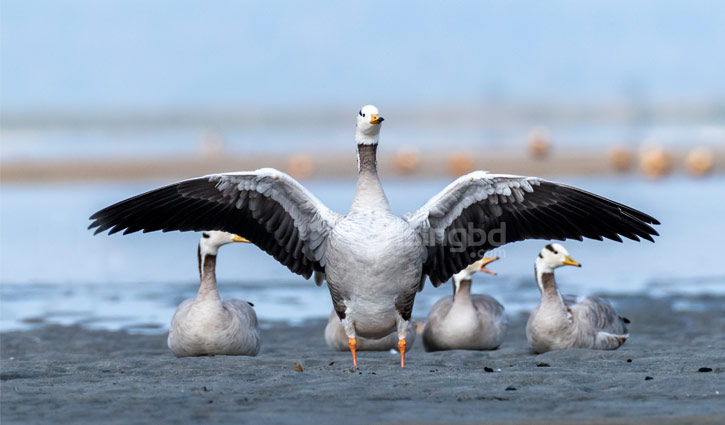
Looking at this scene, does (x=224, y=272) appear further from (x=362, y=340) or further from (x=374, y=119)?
(x=374, y=119)

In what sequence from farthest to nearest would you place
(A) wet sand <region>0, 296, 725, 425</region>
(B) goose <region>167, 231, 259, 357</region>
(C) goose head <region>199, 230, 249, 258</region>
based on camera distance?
1. (C) goose head <region>199, 230, 249, 258</region>
2. (B) goose <region>167, 231, 259, 357</region>
3. (A) wet sand <region>0, 296, 725, 425</region>

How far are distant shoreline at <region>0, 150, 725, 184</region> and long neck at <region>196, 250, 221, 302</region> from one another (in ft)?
81.0

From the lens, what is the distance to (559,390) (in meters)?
7.11

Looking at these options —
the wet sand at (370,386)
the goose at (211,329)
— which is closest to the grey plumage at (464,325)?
the wet sand at (370,386)

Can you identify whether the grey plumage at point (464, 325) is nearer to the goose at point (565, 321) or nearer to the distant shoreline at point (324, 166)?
the goose at point (565, 321)

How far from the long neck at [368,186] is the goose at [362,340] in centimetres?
191

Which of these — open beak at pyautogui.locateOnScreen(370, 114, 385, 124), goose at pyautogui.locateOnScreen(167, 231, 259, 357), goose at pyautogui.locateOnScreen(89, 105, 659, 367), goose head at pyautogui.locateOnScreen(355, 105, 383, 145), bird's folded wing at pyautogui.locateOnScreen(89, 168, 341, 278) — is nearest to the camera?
goose at pyautogui.locateOnScreen(89, 105, 659, 367)

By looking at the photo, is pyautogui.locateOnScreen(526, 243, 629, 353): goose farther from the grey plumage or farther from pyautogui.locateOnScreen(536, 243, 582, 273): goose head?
the grey plumage

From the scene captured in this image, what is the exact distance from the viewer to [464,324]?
1062 cm

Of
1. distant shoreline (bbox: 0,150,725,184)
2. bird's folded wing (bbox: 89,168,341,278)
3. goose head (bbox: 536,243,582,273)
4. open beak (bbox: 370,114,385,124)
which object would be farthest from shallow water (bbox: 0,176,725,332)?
distant shoreline (bbox: 0,150,725,184)

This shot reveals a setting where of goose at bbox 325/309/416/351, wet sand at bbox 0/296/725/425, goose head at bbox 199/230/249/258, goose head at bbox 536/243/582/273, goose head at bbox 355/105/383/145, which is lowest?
wet sand at bbox 0/296/725/425

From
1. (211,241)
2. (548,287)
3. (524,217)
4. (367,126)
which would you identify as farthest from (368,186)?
(548,287)

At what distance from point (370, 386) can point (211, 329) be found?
9.13 ft

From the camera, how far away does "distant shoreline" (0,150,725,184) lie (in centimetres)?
3584
